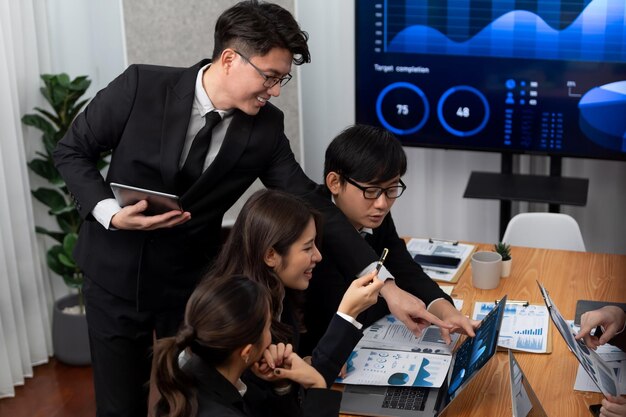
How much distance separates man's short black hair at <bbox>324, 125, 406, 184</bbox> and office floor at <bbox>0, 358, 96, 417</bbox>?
5.39ft

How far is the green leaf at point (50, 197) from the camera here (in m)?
3.72

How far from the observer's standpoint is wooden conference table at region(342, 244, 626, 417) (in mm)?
2076

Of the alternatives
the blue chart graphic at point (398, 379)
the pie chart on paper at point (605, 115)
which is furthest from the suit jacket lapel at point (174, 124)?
the pie chart on paper at point (605, 115)

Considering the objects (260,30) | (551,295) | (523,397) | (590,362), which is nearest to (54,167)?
(260,30)

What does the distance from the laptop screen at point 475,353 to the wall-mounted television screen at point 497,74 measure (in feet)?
6.01

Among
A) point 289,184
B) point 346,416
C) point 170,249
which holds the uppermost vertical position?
point 289,184

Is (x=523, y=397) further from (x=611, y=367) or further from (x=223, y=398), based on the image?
(x=223, y=398)

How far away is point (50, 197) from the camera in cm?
374

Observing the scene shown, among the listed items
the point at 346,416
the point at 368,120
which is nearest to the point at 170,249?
the point at 346,416

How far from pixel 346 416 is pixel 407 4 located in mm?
2280

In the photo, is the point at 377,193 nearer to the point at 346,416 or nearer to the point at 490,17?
the point at 346,416

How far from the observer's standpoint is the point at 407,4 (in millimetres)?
3838

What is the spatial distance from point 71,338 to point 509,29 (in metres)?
2.29

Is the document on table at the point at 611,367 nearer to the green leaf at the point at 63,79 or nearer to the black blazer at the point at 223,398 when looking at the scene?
the black blazer at the point at 223,398
